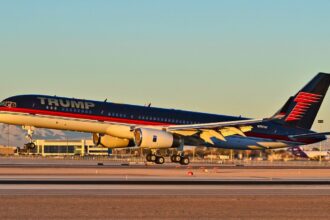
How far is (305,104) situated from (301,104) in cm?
50

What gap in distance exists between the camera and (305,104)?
80.3 meters

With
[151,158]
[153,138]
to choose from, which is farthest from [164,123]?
[153,138]

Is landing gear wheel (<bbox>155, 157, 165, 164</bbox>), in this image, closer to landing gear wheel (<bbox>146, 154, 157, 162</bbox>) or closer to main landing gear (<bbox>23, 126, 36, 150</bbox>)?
landing gear wheel (<bbox>146, 154, 157, 162</bbox>)

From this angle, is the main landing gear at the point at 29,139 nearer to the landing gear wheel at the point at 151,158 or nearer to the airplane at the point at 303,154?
the landing gear wheel at the point at 151,158

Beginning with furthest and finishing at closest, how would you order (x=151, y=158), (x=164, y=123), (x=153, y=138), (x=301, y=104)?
(x=301, y=104), (x=164, y=123), (x=151, y=158), (x=153, y=138)

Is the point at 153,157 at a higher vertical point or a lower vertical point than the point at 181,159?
higher

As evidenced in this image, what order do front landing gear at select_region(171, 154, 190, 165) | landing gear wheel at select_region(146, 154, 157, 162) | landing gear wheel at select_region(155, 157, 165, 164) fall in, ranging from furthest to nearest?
1. front landing gear at select_region(171, 154, 190, 165)
2. landing gear wheel at select_region(146, 154, 157, 162)
3. landing gear wheel at select_region(155, 157, 165, 164)

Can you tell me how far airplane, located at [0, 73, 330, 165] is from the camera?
224 feet

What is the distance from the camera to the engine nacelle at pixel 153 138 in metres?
68.4

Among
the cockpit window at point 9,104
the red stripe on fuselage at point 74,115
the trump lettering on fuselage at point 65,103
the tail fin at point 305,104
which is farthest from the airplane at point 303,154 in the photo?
the cockpit window at point 9,104
